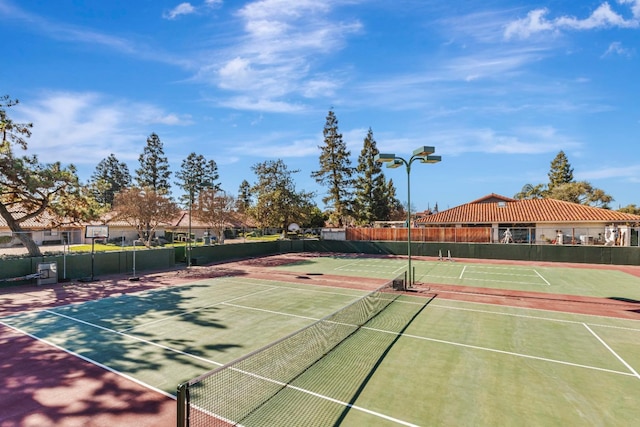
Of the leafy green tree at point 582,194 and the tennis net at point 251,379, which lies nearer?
the tennis net at point 251,379

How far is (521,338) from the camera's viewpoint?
10.7 meters

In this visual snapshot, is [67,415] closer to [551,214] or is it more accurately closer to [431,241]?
[431,241]

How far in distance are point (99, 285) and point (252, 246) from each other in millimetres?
18411

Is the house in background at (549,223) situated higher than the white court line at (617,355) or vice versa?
the house in background at (549,223)

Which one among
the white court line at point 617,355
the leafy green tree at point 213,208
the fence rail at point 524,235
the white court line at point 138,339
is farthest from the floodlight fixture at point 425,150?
the leafy green tree at point 213,208

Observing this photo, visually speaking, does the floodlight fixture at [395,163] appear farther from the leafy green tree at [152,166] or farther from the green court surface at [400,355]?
the leafy green tree at [152,166]

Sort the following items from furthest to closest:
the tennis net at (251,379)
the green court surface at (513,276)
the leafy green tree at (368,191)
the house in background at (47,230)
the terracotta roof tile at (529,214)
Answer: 1. the leafy green tree at (368,191)
2. the terracotta roof tile at (529,214)
3. the house in background at (47,230)
4. the green court surface at (513,276)
5. the tennis net at (251,379)

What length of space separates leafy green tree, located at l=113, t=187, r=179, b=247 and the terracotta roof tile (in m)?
32.0

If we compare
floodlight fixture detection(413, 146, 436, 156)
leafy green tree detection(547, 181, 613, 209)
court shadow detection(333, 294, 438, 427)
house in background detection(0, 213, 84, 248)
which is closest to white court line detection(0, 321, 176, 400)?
court shadow detection(333, 294, 438, 427)

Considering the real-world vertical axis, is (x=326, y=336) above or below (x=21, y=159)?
below

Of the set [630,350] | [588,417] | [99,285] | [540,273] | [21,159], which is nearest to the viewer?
[588,417]

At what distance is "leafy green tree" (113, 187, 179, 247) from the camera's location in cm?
3941

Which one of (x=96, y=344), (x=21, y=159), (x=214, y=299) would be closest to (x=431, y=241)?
(x=214, y=299)

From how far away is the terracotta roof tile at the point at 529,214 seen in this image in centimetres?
3442
